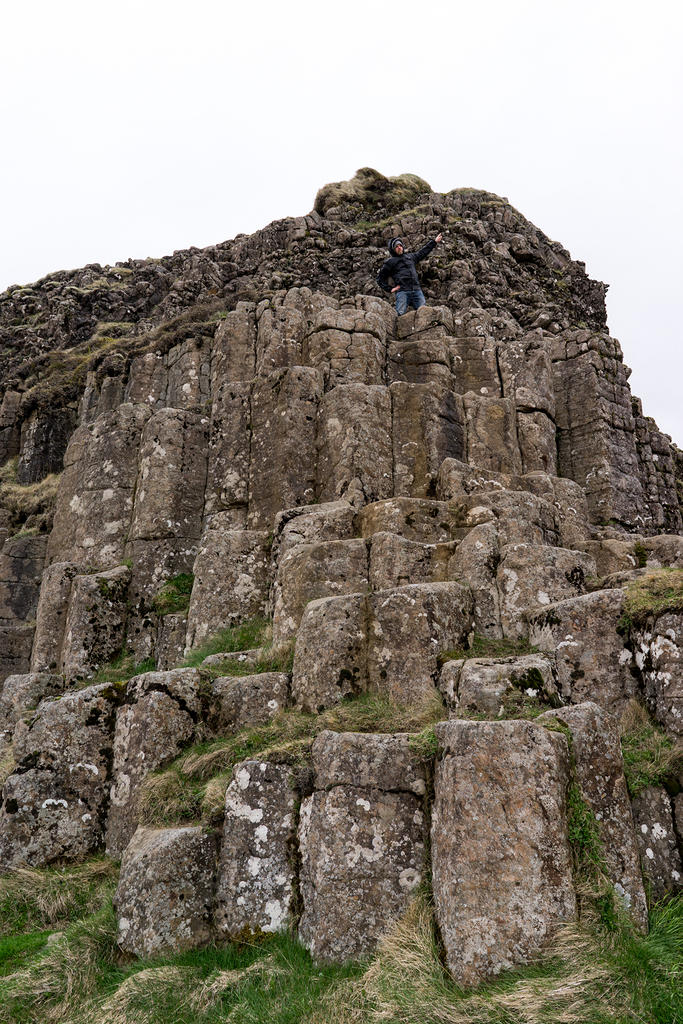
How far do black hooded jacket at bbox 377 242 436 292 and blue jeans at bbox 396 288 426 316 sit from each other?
0.46 feet

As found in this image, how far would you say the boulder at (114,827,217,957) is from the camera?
7078 millimetres

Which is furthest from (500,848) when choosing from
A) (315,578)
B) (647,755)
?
(315,578)

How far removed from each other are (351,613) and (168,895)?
12.3 ft

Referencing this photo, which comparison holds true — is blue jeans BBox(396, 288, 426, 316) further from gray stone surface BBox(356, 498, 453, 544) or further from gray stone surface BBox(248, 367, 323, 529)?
gray stone surface BBox(356, 498, 453, 544)

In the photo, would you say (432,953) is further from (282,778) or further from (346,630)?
(346,630)

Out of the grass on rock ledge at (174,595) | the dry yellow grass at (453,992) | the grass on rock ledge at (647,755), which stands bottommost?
the dry yellow grass at (453,992)

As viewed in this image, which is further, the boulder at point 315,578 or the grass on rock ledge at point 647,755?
the boulder at point 315,578

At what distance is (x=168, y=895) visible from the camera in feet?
23.6

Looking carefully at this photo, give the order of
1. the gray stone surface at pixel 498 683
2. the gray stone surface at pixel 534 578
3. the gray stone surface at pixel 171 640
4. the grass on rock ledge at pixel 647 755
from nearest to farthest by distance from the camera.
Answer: the grass on rock ledge at pixel 647 755, the gray stone surface at pixel 498 683, the gray stone surface at pixel 534 578, the gray stone surface at pixel 171 640

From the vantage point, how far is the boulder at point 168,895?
23.2 feet

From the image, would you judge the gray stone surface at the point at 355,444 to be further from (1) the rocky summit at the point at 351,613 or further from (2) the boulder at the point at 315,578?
(2) the boulder at the point at 315,578

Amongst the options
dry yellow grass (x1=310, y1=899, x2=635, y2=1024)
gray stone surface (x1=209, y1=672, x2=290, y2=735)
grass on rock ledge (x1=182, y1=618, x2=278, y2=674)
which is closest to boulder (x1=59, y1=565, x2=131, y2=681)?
grass on rock ledge (x1=182, y1=618, x2=278, y2=674)

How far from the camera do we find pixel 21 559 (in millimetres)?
18906

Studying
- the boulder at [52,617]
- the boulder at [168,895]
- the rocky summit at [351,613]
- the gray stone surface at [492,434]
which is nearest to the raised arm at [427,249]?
the rocky summit at [351,613]
